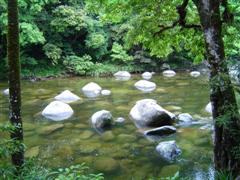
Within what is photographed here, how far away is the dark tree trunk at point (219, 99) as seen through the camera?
4559mm

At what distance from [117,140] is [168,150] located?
4.75 ft

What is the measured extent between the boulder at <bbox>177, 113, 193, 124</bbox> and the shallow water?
1.23ft

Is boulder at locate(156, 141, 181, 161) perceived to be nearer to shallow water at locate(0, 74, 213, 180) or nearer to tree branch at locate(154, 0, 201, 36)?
shallow water at locate(0, 74, 213, 180)

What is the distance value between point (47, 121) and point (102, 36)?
1149cm

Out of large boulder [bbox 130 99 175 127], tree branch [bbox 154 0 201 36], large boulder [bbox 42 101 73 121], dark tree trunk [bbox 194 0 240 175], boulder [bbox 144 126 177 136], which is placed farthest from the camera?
large boulder [bbox 42 101 73 121]

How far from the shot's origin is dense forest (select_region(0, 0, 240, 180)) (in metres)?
4.64

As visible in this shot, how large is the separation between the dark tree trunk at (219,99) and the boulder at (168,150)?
8.32 ft

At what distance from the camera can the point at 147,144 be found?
8219mm

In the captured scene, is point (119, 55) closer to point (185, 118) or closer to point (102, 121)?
point (185, 118)

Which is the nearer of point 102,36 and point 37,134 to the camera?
point 37,134

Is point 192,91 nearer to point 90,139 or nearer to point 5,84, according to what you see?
point 90,139

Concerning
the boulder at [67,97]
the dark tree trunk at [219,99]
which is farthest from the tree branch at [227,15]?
the boulder at [67,97]

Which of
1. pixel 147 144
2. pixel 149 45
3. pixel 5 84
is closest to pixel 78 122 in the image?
pixel 147 144

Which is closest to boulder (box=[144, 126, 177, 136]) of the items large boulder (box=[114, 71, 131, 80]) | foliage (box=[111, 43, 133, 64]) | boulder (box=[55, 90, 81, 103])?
boulder (box=[55, 90, 81, 103])
